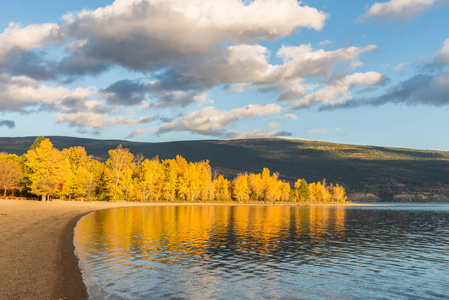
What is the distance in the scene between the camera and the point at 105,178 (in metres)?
122

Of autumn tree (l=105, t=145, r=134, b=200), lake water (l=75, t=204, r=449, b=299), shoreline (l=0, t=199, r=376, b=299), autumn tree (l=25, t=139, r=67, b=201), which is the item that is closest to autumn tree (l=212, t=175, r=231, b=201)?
autumn tree (l=105, t=145, r=134, b=200)

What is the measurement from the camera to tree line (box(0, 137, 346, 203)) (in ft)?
330

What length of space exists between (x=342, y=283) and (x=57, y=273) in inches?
676

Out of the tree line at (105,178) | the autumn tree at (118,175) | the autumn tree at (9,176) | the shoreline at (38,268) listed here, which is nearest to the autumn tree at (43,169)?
the tree line at (105,178)

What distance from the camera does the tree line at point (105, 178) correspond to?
330 ft

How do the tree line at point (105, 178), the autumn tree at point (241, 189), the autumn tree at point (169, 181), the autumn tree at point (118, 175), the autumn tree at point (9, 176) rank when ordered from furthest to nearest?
1. the autumn tree at point (241, 189)
2. the autumn tree at point (169, 181)
3. the autumn tree at point (118, 175)
4. the autumn tree at point (9, 176)
5. the tree line at point (105, 178)

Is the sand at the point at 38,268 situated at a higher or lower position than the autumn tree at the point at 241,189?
higher

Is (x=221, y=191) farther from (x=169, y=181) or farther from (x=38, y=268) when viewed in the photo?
(x=38, y=268)

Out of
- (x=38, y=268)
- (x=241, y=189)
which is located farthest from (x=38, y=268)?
(x=241, y=189)

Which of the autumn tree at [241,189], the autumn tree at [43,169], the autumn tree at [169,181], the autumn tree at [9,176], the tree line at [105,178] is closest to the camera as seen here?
the autumn tree at [43,169]

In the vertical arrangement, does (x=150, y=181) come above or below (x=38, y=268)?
above

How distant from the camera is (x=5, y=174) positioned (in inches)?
4232

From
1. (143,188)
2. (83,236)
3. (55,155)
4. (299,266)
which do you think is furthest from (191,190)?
(299,266)

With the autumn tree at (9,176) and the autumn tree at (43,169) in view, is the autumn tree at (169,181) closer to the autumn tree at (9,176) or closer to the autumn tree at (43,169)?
the autumn tree at (43,169)
